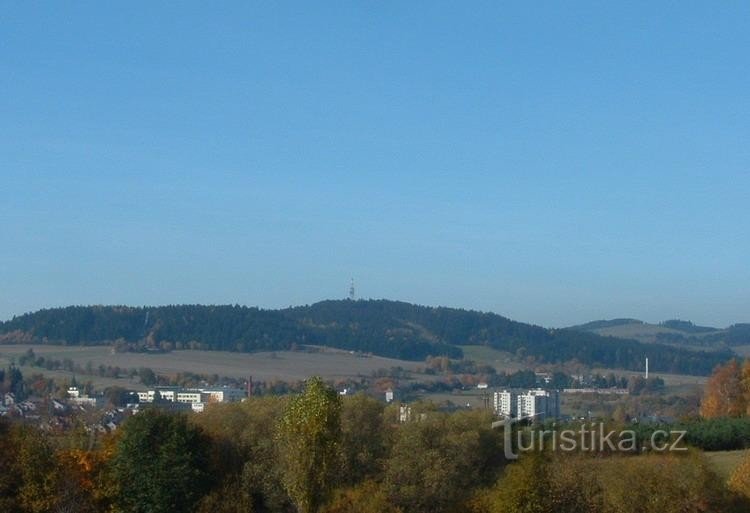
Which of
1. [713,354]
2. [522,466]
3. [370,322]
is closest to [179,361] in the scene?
[370,322]

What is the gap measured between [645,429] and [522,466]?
10628mm

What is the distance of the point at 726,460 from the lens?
3794cm

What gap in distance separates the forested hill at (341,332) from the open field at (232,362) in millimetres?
5258

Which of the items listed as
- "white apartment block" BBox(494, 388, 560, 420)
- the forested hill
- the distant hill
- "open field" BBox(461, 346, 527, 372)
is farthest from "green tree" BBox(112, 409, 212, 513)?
the distant hill

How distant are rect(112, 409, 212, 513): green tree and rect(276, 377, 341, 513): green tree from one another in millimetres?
3560

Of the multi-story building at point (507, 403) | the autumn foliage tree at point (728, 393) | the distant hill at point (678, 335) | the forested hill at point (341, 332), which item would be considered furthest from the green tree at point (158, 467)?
the distant hill at point (678, 335)

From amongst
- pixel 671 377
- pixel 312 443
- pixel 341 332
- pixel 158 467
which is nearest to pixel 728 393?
pixel 312 443

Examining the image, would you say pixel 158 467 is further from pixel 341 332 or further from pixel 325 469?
pixel 341 332

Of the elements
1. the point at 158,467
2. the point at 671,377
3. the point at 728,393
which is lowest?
the point at 158,467

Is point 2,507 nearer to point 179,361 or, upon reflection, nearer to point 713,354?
point 179,361

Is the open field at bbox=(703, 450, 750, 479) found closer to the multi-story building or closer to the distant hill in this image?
the multi-story building

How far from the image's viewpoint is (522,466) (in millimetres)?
29500

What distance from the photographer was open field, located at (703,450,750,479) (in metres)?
33.9

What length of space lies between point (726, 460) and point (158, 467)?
Answer: 20118mm
